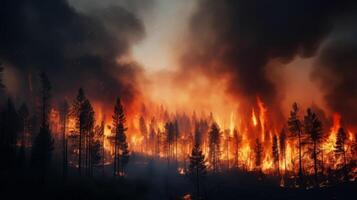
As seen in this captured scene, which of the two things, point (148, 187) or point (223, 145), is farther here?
point (223, 145)

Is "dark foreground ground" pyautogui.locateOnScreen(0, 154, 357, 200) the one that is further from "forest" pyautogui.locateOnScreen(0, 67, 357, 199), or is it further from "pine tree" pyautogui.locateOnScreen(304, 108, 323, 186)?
"pine tree" pyautogui.locateOnScreen(304, 108, 323, 186)

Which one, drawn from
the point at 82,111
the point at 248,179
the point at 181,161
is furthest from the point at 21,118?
the point at 248,179

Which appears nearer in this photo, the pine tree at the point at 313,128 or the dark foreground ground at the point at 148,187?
the dark foreground ground at the point at 148,187

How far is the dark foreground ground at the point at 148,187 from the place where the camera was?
43812 millimetres

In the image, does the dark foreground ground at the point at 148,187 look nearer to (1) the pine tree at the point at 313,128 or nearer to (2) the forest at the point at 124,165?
(2) the forest at the point at 124,165

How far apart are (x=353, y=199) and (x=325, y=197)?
15.3 feet

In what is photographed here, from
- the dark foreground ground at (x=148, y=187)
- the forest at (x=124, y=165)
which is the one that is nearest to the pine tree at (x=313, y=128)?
the forest at (x=124, y=165)

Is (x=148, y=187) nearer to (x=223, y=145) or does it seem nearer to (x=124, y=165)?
(x=124, y=165)

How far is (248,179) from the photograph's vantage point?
88.7 metres

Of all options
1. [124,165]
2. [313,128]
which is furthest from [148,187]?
[313,128]

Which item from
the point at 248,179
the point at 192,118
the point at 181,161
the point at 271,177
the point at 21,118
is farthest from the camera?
the point at 192,118

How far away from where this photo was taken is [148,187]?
223 ft

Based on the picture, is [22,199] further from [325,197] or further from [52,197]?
[325,197]

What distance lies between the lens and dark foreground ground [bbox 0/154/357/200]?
43812 millimetres
